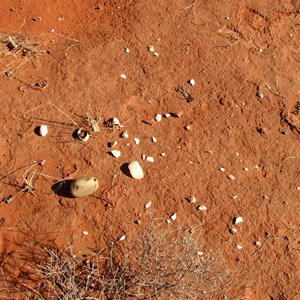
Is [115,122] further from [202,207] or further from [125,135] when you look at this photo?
[202,207]

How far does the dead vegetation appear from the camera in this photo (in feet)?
7.54

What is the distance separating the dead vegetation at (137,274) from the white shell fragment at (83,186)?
0.36m

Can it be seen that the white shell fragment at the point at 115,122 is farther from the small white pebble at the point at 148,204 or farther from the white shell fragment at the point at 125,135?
the small white pebble at the point at 148,204

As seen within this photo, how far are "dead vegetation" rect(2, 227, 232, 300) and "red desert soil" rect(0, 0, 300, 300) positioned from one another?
11 centimetres

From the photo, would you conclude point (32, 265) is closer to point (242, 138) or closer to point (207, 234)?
point (207, 234)

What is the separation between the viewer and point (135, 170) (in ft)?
9.24

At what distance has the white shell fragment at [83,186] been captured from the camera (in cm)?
268

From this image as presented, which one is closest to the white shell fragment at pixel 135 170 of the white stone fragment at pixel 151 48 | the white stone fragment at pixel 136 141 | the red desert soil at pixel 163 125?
the red desert soil at pixel 163 125

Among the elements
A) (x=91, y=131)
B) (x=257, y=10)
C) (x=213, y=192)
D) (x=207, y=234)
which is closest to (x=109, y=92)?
(x=91, y=131)

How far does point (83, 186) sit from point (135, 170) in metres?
0.37

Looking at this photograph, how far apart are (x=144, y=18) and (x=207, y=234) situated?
1952 mm

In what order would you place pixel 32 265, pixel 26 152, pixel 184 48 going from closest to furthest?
pixel 32 265 < pixel 26 152 < pixel 184 48

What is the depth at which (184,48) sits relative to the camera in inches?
136

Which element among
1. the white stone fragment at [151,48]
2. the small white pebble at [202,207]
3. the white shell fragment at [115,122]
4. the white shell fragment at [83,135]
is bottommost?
the small white pebble at [202,207]
